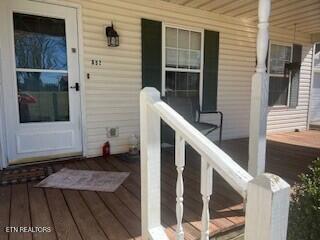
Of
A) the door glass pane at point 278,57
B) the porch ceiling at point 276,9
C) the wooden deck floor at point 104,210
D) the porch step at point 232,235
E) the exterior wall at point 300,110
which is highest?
the porch ceiling at point 276,9

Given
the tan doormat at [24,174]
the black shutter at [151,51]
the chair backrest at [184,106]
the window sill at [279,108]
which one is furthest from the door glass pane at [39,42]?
the window sill at [279,108]

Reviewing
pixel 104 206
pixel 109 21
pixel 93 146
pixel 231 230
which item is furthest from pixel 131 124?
pixel 231 230

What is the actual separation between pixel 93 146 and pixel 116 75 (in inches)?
44.2

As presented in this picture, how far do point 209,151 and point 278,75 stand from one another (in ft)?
18.1

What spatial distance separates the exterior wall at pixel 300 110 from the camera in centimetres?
577

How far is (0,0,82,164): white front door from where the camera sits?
3.06m

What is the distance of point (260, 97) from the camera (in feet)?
6.30

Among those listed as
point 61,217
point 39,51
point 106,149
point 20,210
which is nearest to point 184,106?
point 106,149

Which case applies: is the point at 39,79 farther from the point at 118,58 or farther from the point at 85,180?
the point at 85,180

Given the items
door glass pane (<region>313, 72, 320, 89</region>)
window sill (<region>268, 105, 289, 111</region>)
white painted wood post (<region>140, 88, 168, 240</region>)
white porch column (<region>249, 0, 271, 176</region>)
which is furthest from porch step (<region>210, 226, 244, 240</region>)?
door glass pane (<region>313, 72, 320, 89</region>)

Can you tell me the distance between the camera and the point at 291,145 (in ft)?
15.6

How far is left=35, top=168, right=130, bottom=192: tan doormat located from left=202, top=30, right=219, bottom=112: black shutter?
232 cm

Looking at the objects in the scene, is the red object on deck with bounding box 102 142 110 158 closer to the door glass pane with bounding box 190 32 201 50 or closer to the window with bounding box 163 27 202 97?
the window with bounding box 163 27 202 97

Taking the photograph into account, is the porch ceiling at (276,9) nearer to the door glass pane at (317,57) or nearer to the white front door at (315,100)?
the door glass pane at (317,57)
